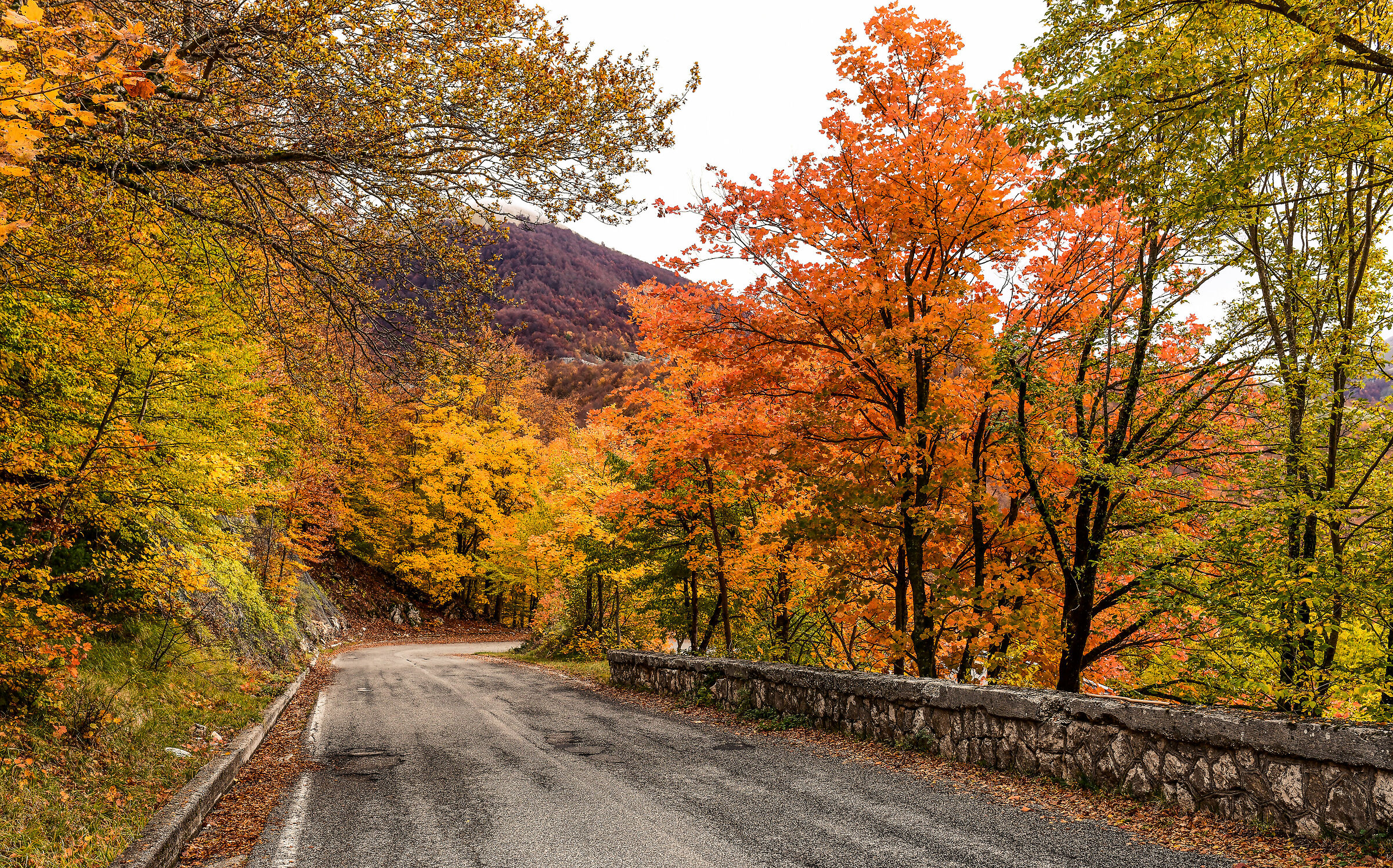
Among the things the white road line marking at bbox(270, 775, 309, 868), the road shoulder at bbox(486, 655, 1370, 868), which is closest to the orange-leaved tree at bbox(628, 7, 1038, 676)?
the road shoulder at bbox(486, 655, 1370, 868)

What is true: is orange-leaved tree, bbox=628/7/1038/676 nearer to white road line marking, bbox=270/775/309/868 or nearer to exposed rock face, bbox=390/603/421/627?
white road line marking, bbox=270/775/309/868

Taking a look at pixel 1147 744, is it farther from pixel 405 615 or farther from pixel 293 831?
pixel 405 615

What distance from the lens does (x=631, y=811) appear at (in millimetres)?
5328

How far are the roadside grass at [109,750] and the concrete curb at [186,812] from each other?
91 millimetres

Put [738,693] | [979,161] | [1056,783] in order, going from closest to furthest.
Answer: [1056,783], [979,161], [738,693]

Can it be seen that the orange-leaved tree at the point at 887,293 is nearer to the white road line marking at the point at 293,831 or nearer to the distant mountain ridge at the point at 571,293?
the white road line marking at the point at 293,831

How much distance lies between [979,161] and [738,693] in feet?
23.7

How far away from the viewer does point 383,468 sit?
33.5 metres

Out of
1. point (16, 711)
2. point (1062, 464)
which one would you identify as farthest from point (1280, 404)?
point (16, 711)

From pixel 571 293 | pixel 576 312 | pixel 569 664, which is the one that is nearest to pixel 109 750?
pixel 569 664

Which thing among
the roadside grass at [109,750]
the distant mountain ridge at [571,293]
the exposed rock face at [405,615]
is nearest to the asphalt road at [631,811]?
the roadside grass at [109,750]

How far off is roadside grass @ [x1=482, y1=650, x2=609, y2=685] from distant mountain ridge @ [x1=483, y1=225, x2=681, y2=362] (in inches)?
2849

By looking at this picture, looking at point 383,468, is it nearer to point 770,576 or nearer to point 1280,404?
point 770,576

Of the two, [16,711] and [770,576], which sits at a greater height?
[770,576]
